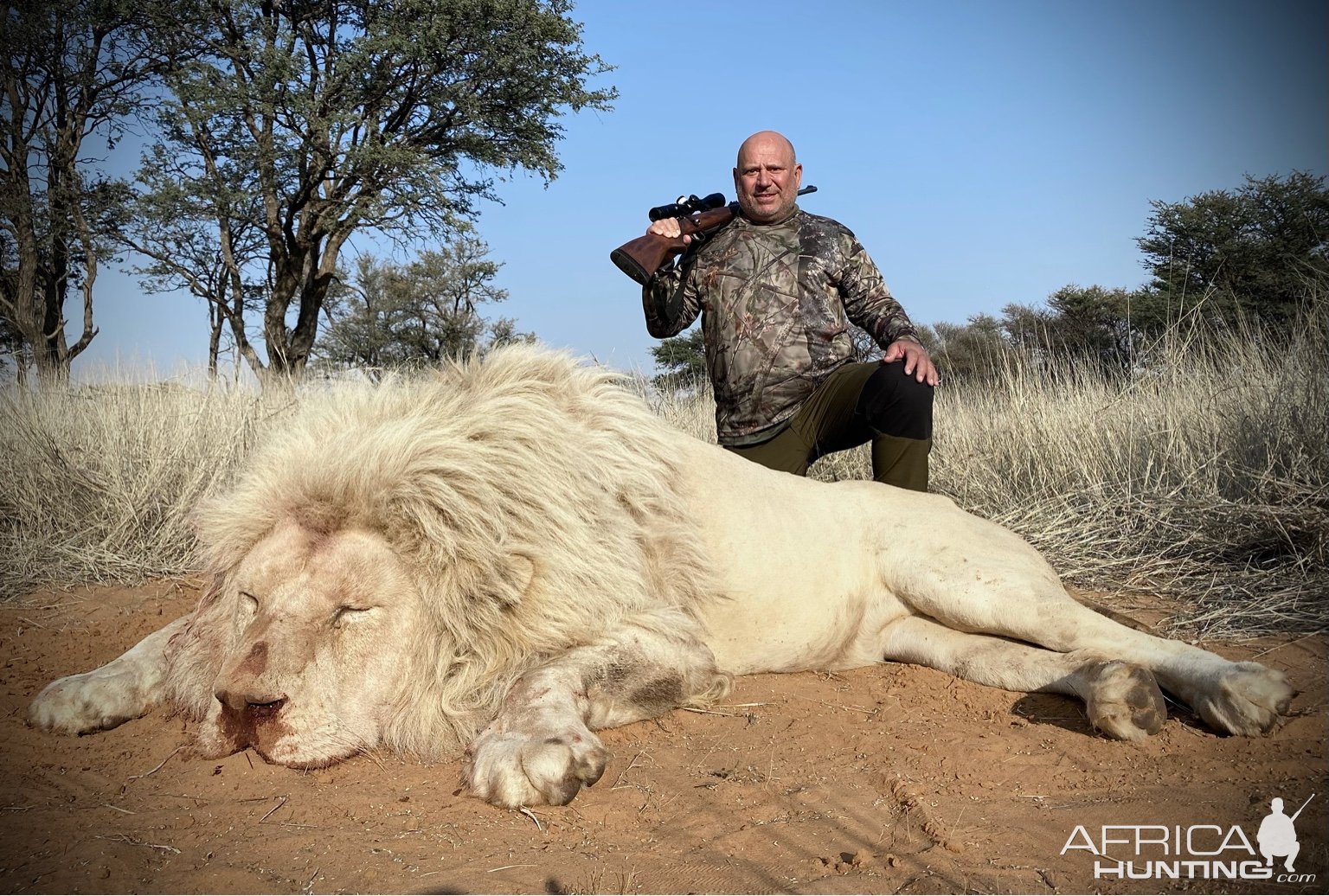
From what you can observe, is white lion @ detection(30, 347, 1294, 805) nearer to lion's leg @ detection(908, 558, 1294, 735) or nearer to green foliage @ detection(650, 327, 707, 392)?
lion's leg @ detection(908, 558, 1294, 735)

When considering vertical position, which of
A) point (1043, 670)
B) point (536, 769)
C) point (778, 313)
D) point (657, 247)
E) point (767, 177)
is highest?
point (767, 177)

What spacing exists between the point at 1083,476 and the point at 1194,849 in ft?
13.9

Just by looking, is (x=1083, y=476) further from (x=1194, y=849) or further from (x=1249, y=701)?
(x=1194, y=849)

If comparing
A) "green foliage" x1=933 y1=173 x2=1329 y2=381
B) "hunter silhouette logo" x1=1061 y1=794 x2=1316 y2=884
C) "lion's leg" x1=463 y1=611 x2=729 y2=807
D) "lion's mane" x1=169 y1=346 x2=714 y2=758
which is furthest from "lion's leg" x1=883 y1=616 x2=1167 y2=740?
"green foliage" x1=933 y1=173 x2=1329 y2=381

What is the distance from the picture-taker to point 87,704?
9.72 feet

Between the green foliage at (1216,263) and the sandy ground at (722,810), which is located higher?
the green foliage at (1216,263)

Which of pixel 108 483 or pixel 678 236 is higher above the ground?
pixel 678 236

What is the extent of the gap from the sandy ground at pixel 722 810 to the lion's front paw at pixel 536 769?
0.14ft

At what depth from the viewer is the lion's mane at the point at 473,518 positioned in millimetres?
2736

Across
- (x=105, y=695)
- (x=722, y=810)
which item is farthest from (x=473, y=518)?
(x=105, y=695)

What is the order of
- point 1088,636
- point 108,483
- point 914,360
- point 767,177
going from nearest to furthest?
point 1088,636 → point 914,360 → point 767,177 → point 108,483

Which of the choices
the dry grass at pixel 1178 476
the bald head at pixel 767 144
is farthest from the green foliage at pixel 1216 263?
the bald head at pixel 767 144

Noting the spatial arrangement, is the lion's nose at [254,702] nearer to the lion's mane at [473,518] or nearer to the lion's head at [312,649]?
the lion's head at [312,649]

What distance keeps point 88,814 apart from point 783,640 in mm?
2179
